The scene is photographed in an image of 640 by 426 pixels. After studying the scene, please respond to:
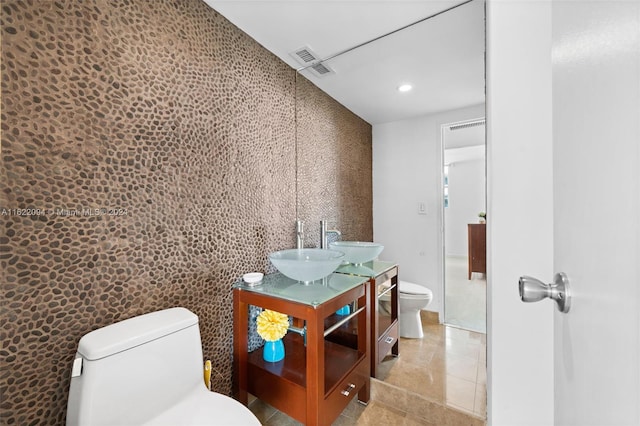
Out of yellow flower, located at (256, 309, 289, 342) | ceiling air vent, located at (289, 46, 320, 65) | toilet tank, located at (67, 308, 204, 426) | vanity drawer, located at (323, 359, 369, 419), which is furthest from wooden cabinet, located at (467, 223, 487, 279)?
ceiling air vent, located at (289, 46, 320, 65)

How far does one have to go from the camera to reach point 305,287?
4.87 ft

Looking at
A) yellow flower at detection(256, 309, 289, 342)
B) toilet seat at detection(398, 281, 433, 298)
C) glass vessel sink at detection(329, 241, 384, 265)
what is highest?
glass vessel sink at detection(329, 241, 384, 265)

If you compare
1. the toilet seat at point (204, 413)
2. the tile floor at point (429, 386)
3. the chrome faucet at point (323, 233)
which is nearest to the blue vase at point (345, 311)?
the tile floor at point (429, 386)

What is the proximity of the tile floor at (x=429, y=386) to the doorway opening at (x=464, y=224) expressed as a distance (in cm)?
13

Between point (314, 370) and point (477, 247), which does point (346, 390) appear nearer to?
point (314, 370)

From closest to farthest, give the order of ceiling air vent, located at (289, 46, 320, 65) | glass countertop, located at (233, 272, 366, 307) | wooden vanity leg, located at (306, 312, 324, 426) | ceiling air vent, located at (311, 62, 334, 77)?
wooden vanity leg, located at (306, 312, 324, 426), glass countertop, located at (233, 272, 366, 307), ceiling air vent, located at (289, 46, 320, 65), ceiling air vent, located at (311, 62, 334, 77)

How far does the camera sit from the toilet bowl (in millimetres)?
1540

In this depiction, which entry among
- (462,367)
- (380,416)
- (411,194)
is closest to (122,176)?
(411,194)

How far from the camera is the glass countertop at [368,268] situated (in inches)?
64.3

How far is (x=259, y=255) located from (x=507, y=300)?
1.31 metres

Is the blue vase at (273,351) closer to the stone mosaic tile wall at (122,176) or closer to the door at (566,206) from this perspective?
the stone mosaic tile wall at (122,176)

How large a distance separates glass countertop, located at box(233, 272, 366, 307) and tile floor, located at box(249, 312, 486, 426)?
21.0 inches

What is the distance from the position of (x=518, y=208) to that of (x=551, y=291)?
439 mm

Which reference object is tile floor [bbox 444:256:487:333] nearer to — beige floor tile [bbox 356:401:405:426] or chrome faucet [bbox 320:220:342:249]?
beige floor tile [bbox 356:401:405:426]
